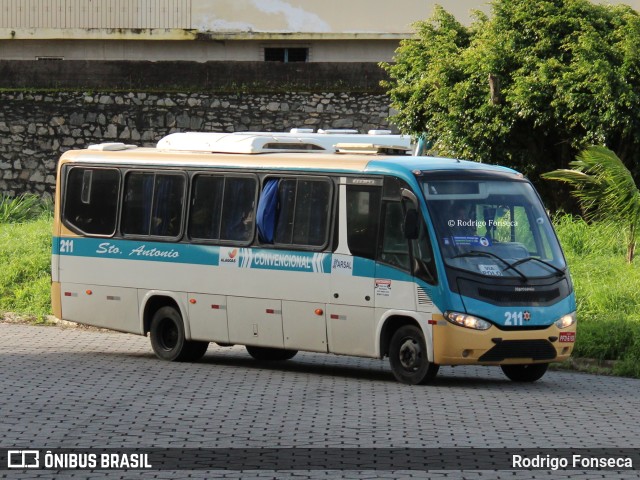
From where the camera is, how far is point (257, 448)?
420 inches

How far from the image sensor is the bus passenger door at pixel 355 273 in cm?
1541

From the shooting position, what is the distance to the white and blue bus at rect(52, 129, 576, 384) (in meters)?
14.9

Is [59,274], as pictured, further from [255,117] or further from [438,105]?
[255,117]

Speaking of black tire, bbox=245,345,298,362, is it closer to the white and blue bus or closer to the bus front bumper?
the white and blue bus

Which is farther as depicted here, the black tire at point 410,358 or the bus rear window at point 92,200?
the bus rear window at point 92,200

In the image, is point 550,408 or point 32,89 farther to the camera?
point 32,89

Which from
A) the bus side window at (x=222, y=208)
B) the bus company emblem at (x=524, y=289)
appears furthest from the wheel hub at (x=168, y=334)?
the bus company emblem at (x=524, y=289)

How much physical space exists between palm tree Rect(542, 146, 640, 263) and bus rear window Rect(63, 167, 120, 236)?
652 centimetres

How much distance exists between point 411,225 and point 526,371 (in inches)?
87.7

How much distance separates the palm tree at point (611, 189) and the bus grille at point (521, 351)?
5060 millimetres

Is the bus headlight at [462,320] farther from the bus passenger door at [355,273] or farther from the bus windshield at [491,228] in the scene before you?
the bus passenger door at [355,273]

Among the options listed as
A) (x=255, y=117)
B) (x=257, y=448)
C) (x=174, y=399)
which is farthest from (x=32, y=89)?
(x=257, y=448)

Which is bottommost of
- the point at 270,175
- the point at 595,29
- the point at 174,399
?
the point at 174,399

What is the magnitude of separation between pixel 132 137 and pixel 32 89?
248 cm
